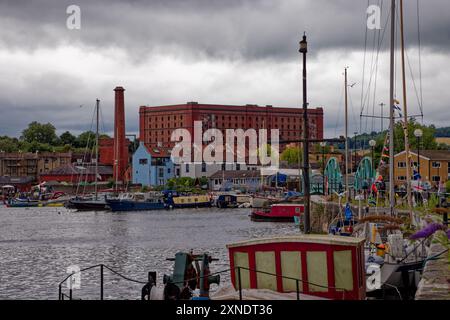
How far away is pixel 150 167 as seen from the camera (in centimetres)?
18462

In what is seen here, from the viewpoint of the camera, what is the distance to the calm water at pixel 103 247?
Answer: 3903 centimetres

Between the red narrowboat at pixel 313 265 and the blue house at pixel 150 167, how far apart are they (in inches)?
6528

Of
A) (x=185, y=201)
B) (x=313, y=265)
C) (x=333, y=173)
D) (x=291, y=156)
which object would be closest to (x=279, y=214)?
(x=333, y=173)

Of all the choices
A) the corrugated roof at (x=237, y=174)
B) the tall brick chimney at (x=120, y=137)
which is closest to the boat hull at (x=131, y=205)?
the corrugated roof at (x=237, y=174)

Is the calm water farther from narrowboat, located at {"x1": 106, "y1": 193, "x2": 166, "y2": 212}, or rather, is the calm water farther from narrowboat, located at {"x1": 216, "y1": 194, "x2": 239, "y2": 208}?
narrowboat, located at {"x1": 216, "y1": 194, "x2": 239, "y2": 208}

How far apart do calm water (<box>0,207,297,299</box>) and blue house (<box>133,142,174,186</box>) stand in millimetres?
80859

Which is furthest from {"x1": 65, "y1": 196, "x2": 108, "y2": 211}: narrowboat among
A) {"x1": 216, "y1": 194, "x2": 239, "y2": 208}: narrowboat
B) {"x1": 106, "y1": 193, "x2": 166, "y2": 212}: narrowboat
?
{"x1": 216, "y1": 194, "x2": 239, "y2": 208}: narrowboat

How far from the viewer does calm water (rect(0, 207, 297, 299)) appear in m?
39.0

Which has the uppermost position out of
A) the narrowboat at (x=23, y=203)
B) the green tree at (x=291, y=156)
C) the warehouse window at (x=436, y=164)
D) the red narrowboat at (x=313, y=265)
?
the green tree at (x=291, y=156)

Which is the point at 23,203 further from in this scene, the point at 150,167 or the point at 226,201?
the point at 226,201

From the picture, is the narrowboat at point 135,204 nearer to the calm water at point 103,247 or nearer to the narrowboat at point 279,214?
the calm water at point 103,247

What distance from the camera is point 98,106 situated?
14175cm

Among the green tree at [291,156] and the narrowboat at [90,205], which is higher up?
the green tree at [291,156]
